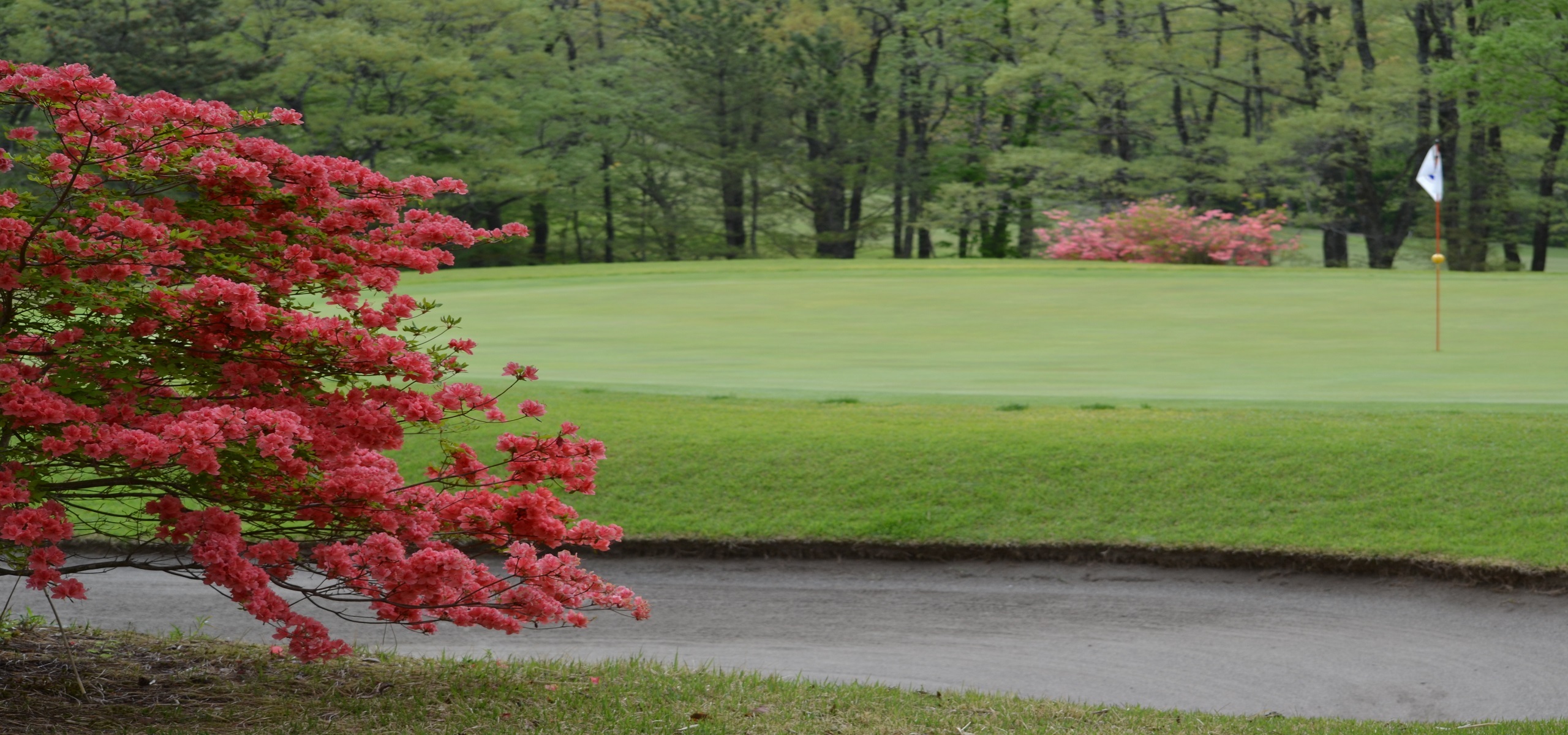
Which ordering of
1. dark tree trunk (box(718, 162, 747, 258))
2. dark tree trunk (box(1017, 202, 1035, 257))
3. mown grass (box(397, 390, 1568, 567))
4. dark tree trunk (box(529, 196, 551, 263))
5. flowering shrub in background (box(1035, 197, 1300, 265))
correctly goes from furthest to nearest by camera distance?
dark tree trunk (box(718, 162, 747, 258))
dark tree trunk (box(529, 196, 551, 263))
dark tree trunk (box(1017, 202, 1035, 257))
flowering shrub in background (box(1035, 197, 1300, 265))
mown grass (box(397, 390, 1568, 567))

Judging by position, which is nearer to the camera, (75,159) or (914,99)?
(75,159)

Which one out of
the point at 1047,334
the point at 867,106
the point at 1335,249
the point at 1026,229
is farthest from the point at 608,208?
the point at 1047,334

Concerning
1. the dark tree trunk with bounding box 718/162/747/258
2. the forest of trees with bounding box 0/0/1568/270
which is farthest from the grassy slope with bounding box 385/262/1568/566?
the dark tree trunk with bounding box 718/162/747/258

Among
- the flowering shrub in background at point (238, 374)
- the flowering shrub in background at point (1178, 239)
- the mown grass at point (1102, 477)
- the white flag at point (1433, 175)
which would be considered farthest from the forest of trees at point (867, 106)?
the flowering shrub in background at point (238, 374)

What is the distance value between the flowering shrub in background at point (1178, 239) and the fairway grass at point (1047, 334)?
6891mm

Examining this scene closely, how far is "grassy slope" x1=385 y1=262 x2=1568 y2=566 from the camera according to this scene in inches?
291

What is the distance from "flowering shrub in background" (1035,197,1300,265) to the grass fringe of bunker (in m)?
21.6

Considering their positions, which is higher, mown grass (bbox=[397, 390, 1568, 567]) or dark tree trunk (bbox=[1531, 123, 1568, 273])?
dark tree trunk (bbox=[1531, 123, 1568, 273])

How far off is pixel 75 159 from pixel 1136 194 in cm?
3612

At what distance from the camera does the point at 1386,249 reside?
40.2 metres

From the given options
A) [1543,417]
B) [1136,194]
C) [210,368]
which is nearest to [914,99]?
[1136,194]

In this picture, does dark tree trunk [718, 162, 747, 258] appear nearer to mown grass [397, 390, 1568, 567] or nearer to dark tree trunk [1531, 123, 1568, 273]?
dark tree trunk [1531, 123, 1568, 273]

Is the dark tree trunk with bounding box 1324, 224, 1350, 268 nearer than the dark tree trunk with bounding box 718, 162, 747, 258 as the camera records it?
Yes

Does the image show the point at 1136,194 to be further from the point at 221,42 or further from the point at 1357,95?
the point at 221,42
